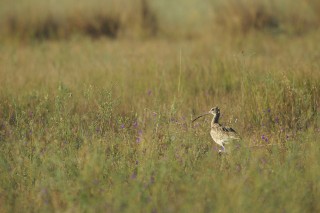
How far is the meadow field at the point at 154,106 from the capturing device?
384cm

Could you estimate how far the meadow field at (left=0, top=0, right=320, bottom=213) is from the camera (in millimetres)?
3838

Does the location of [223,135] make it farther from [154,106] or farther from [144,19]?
[144,19]

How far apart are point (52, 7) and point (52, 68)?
424 cm

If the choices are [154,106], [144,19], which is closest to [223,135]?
[154,106]

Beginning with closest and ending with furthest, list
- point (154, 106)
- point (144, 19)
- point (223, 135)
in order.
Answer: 1. point (223, 135)
2. point (154, 106)
3. point (144, 19)

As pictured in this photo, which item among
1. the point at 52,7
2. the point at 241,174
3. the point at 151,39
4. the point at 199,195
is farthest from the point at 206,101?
the point at 52,7

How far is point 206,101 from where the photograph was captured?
6.82 metres

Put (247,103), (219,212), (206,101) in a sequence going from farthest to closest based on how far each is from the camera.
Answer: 1. (206,101)
2. (247,103)
3. (219,212)

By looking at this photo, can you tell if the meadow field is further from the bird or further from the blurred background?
the bird

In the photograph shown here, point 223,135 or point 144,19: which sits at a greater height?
point 223,135

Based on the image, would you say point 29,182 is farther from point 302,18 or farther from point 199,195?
point 302,18

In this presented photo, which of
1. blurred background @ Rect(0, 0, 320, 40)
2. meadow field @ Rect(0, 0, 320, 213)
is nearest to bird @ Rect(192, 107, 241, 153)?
meadow field @ Rect(0, 0, 320, 213)

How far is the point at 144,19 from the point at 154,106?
587 cm

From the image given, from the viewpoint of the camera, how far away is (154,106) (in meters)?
6.12
